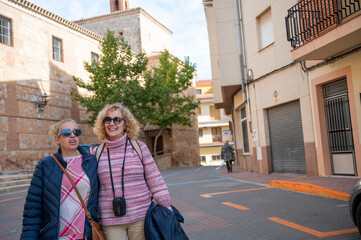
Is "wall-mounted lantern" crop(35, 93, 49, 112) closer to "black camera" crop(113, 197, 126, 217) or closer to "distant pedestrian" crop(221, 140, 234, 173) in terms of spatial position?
"distant pedestrian" crop(221, 140, 234, 173)

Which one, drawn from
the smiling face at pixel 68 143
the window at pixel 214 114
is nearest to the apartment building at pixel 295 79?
the smiling face at pixel 68 143

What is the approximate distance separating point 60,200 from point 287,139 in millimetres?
11651

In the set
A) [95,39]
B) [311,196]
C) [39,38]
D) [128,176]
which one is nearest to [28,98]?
[39,38]

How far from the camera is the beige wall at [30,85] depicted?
19.4 m

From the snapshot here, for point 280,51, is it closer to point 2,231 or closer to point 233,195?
point 233,195

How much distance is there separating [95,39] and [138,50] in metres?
11.1

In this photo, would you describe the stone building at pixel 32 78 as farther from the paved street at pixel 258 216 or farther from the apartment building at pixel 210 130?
the apartment building at pixel 210 130

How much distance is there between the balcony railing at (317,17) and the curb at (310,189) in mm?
4122

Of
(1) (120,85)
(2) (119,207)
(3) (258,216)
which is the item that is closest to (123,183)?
(2) (119,207)

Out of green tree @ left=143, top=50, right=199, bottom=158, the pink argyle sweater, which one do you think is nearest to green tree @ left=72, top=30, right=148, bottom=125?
green tree @ left=143, top=50, right=199, bottom=158

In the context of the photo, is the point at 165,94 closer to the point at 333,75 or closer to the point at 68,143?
the point at 333,75

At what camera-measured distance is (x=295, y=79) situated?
12.2 meters

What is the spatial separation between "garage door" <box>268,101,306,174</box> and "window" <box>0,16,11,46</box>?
15.1 m

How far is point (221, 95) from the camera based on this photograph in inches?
802
